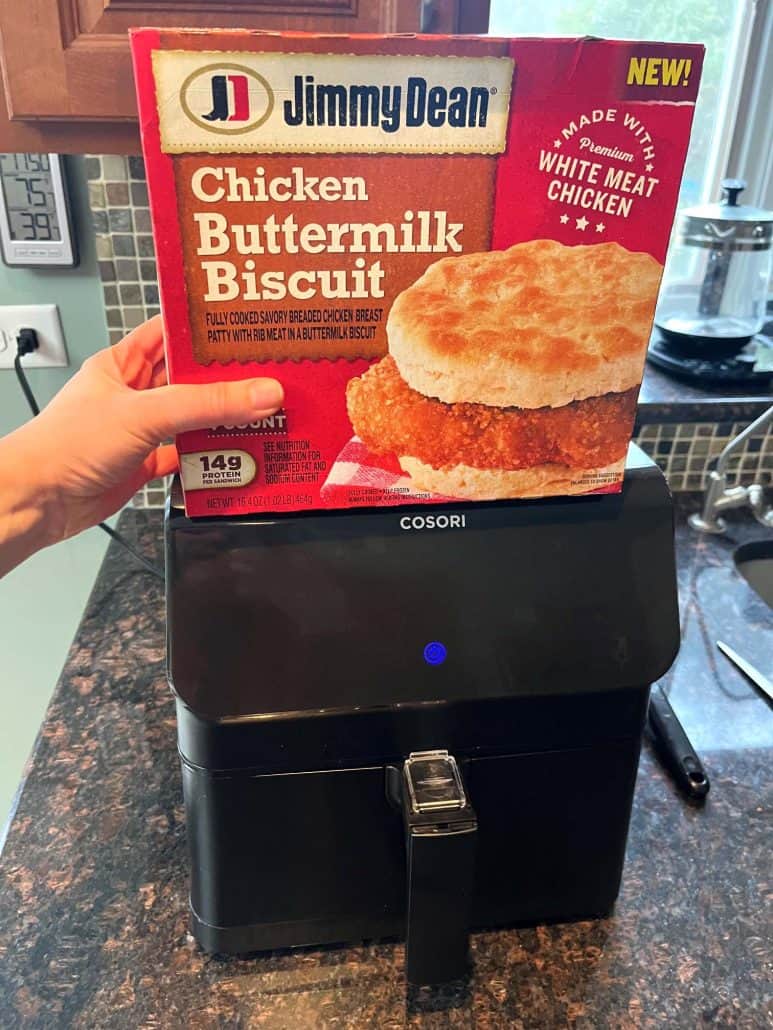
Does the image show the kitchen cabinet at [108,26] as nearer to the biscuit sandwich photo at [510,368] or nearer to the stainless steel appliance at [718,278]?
the biscuit sandwich photo at [510,368]

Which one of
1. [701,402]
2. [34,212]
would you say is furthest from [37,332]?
[701,402]

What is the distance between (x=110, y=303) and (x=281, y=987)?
789 mm

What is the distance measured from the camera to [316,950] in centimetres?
59

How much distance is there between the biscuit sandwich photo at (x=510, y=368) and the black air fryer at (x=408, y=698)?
0.12ft

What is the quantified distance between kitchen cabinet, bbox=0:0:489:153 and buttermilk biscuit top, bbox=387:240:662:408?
21cm

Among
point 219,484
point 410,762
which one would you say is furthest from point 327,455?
point 410,762

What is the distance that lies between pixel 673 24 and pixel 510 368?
104cm

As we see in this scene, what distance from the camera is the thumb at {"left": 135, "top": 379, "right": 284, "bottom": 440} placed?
45 centimetres

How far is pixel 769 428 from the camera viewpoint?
1193 millimetres

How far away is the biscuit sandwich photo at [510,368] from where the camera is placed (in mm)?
456

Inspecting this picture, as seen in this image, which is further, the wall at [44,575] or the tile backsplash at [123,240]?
the wall at [44,575]

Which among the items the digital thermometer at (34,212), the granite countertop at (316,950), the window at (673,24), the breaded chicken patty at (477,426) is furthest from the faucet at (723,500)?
the digital thermometer at (34,212)

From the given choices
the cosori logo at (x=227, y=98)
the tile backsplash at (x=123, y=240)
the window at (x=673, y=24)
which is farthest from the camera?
the window at (x=673, y=24)

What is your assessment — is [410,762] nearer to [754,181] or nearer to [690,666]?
[690,666]
